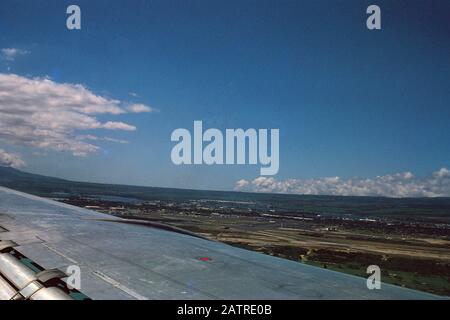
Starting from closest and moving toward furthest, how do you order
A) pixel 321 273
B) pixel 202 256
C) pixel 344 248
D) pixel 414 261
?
pixel 321 273 → pixel 202 256 → pixel 414 261 → pixel 344 248

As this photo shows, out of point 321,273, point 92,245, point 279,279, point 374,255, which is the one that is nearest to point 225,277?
point 279,279

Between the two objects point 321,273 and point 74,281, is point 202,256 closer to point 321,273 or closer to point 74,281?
point 321,273
